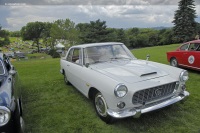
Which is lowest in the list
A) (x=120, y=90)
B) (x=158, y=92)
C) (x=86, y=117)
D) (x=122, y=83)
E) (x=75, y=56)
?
(x=86, y=117)

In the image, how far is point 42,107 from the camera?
4.89m

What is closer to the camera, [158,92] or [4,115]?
[4,115]

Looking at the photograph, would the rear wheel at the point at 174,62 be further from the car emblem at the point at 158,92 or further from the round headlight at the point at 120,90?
the round headlight at the point at 120,90

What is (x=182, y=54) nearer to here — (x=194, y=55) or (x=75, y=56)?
(x=194, y=55)

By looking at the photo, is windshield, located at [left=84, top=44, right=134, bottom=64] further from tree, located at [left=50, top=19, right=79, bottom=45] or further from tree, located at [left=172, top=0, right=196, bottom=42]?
tree, located at [left=50, top=19, right=79, bottom=45]

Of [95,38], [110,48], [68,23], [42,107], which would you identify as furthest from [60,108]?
[68,23]

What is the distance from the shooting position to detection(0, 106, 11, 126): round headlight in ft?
8.55

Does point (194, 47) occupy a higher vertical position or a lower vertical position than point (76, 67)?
higher

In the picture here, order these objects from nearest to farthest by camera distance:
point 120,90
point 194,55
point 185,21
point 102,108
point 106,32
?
1. point 120,90
2. point 102,108
3. point 194,55
4. point 185,21
5. point 106,32

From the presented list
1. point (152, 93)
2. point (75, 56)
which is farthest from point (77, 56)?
point (152, 93)

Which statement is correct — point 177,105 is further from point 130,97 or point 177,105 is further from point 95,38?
point 95,38

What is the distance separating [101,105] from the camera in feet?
12.8

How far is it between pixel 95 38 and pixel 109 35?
3418mm

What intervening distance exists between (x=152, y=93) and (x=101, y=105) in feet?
3.52
